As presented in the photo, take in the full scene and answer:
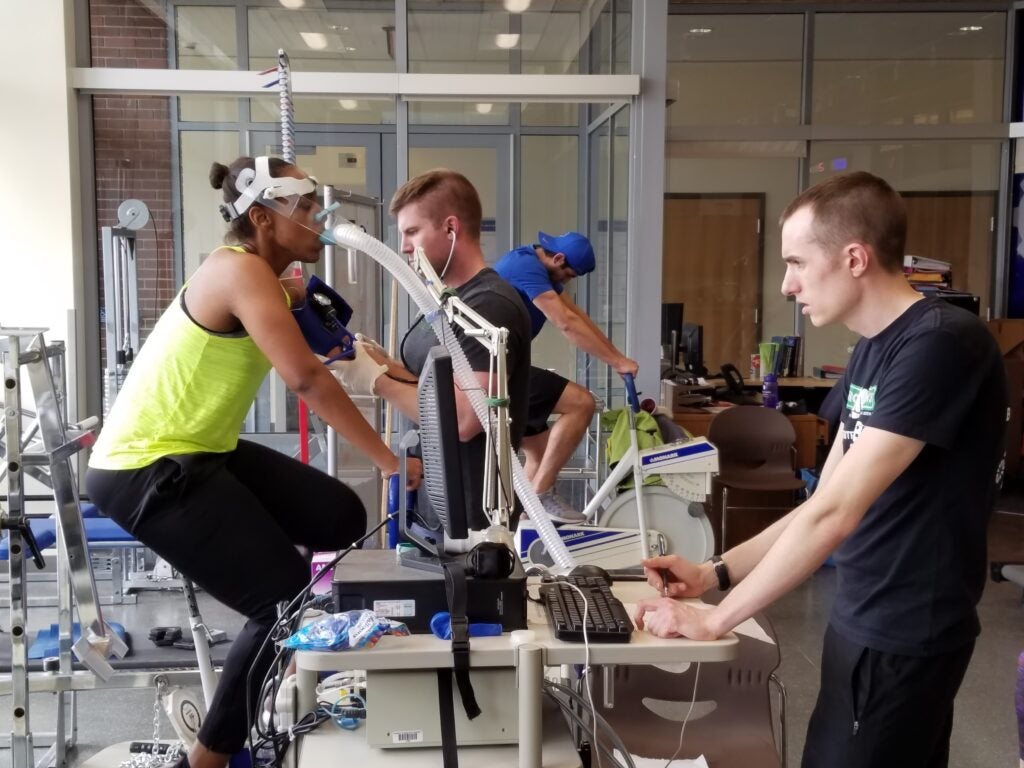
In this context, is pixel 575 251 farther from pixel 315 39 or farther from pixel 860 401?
pixel 860 401

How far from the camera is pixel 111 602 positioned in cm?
427

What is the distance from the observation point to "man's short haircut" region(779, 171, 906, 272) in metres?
1.51

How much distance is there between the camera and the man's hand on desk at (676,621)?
1447 mm

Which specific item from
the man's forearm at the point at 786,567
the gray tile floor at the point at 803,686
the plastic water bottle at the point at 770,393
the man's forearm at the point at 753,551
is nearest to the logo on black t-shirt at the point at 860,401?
the man's forearm at the point at 753,551

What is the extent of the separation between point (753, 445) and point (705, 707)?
3.33 metres

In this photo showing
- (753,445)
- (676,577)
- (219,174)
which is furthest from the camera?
(753,445)

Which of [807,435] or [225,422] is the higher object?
[225,422]

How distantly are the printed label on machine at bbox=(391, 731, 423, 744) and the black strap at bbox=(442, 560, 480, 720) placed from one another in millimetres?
83

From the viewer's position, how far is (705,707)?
199cm

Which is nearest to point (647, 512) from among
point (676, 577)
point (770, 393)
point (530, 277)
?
point (530, 277)

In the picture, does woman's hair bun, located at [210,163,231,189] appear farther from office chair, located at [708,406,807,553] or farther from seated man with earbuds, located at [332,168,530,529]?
office chair, located at [708,406,807,553]

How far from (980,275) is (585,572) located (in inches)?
279

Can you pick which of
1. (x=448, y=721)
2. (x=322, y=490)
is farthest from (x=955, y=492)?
(x=322, y=490)

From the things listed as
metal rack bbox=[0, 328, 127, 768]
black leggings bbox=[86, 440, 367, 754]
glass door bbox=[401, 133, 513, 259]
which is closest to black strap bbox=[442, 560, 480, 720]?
black leggings bbox=[86, 440, 367, 754]
